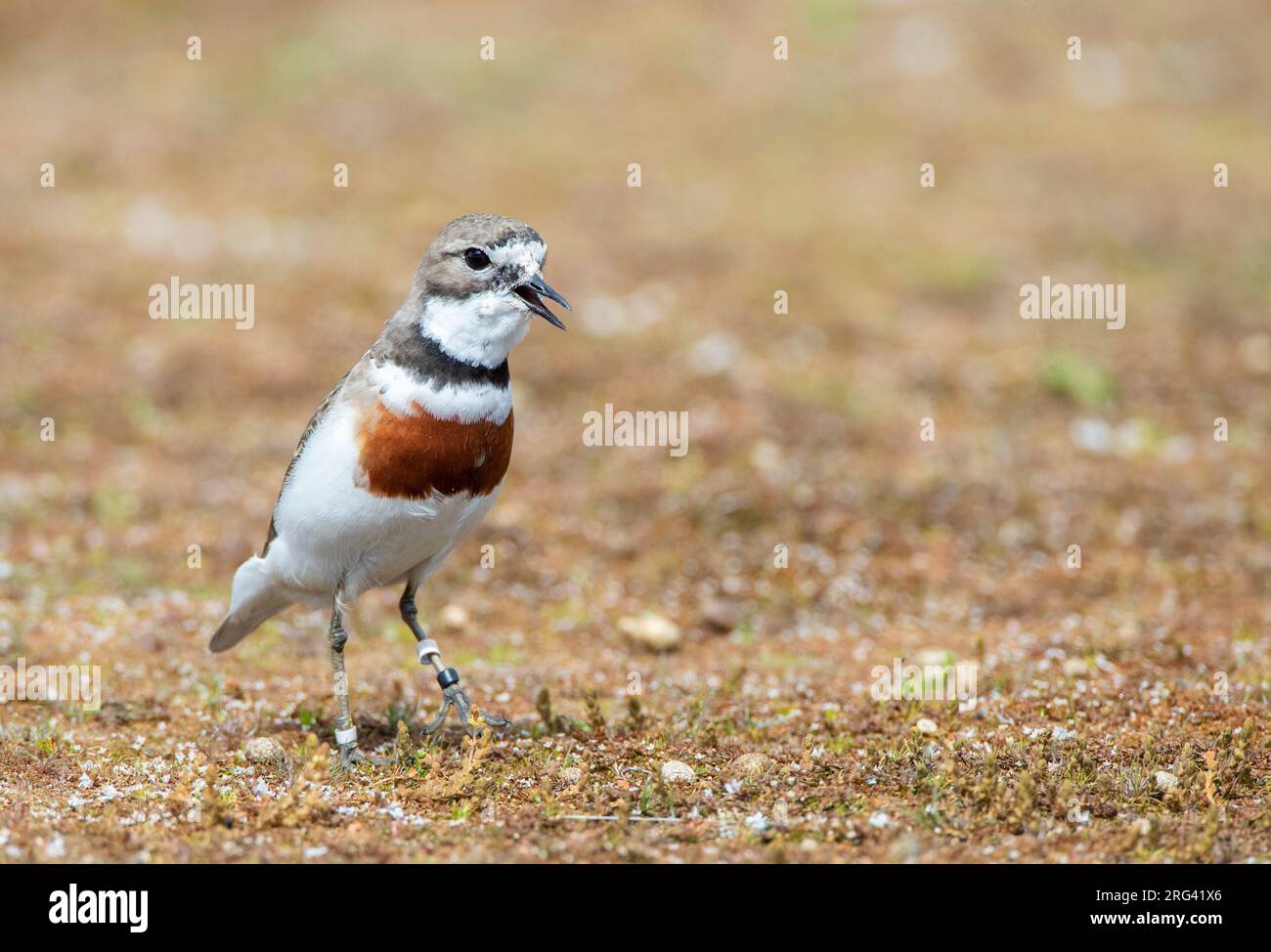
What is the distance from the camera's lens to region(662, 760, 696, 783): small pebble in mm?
6590

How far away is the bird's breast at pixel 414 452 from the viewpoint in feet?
22.2

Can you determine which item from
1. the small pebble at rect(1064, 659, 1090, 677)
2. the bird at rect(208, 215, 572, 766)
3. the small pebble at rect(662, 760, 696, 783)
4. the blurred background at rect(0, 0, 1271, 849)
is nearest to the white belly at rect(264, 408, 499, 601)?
the bird at rect(208, 215, 572, 766)

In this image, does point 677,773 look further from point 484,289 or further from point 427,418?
point 484,289

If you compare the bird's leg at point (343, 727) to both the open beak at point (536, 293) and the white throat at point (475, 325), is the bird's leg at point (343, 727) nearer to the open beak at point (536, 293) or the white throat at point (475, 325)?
the white throat at point (475, 325)

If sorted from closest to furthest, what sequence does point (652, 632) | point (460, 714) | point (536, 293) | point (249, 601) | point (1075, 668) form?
point (536, 293) < point (460, 714) < point (249, 601) < point (1075, 668) < point (652, 632)

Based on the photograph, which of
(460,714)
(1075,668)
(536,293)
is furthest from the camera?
(1075,668)

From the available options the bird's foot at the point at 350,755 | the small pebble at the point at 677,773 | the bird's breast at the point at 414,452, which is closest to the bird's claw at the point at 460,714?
the bird's foot at the point at 350,755

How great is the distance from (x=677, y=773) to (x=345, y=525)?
2055 mm

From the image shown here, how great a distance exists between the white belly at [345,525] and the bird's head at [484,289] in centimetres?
69

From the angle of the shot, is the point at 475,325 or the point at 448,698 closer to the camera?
the point at 475,325

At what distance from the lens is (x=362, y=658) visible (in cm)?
921

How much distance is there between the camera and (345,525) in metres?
6.91

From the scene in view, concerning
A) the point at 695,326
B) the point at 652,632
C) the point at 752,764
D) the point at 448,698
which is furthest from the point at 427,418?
the point at 695,326

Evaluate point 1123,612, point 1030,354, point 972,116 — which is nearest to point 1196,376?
point 1030,354
